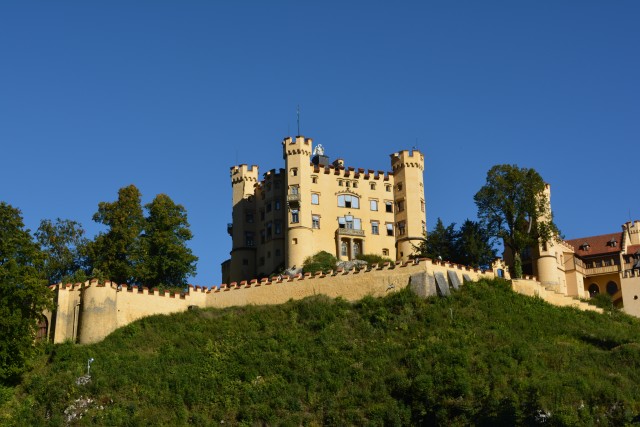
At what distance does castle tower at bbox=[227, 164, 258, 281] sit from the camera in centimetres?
8894

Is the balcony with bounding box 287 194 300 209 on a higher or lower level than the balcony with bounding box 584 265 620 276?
higher

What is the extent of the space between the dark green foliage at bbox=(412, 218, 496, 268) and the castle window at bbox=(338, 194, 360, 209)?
9779 mm

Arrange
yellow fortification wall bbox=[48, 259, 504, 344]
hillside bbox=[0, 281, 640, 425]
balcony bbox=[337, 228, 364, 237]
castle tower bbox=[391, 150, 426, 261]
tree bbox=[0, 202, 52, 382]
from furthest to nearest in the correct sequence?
castle tower bbox=[391, 150, 426, 261], balcony bbox=[337, 228, 364, 237], yellow fortification wall bbox=[48, 259, 504, 344], tree bbox=[0, 202, 52, 382], hillside bbox=[0, 281, 640, 425]

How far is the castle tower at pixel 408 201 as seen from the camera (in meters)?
87.2

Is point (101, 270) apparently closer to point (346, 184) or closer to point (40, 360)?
point (40, 360)

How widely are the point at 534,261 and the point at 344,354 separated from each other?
30.0 metres

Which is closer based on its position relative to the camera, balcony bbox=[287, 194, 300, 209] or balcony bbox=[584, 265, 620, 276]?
balcony bbox=[287, 194, 300, 209]

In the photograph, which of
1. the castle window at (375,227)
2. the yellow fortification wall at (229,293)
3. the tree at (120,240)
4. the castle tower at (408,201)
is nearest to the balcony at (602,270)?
the castle tower at (408,201)

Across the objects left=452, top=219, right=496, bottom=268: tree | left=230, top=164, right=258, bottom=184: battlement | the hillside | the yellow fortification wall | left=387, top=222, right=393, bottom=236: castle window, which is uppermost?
left=230, top=164, right=258, bottom=184: battlement

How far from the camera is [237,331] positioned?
63844mm

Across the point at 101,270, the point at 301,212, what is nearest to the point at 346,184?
the point at 301,212

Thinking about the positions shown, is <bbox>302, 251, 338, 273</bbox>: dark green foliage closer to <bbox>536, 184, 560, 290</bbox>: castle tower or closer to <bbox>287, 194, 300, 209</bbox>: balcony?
<bbox>287, 194, 300, 209</bbox>: balcony

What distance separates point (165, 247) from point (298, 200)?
499 inches

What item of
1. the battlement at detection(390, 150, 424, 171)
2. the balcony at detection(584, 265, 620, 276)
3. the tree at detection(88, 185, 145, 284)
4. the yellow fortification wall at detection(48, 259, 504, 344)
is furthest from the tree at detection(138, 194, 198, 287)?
the balcony at detection(584, 265, 620, 276)
